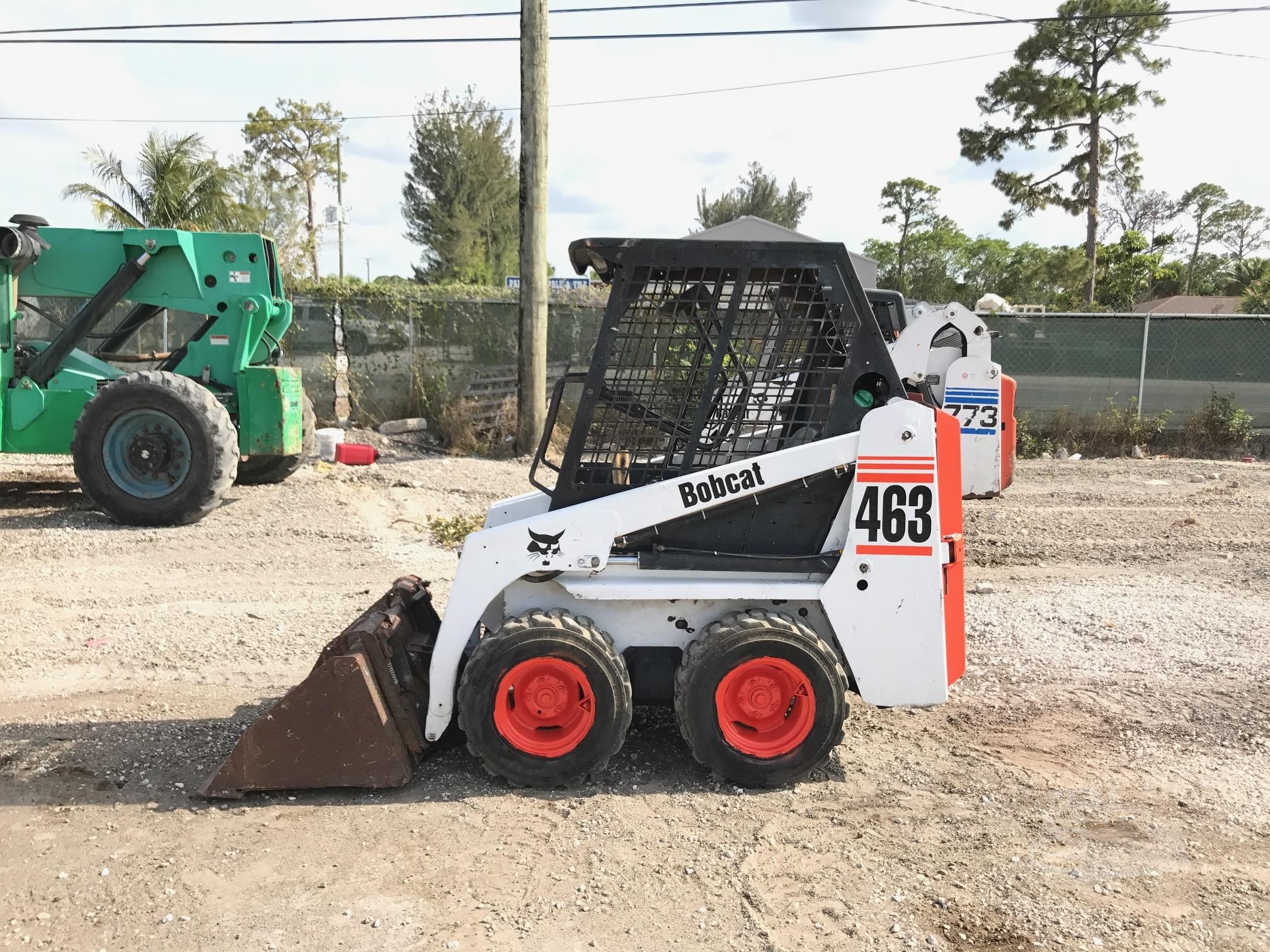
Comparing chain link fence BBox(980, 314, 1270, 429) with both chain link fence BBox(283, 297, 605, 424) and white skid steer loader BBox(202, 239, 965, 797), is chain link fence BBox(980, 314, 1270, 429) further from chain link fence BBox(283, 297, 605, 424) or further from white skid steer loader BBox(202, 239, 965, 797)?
white skid steer loader BBox(202, 239, 965, 797)

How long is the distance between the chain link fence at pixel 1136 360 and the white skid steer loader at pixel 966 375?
6.04m

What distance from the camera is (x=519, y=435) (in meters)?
13.4

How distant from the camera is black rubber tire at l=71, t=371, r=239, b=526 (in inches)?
355

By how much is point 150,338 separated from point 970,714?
13416mm

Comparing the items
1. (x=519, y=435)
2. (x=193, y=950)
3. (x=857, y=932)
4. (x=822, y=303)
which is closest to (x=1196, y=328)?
(x=519, y=435)

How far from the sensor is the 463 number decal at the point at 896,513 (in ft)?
13.5

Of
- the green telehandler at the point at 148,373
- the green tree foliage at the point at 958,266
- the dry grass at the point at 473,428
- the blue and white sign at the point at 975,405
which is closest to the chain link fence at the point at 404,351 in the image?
the dry grass at the point at 473,428

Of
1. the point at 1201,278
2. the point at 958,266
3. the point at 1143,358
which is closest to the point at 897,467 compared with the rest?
the point at 1143,358

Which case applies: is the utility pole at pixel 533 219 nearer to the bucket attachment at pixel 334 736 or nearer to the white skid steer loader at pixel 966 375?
the white skid steer loader at pixel 966 375

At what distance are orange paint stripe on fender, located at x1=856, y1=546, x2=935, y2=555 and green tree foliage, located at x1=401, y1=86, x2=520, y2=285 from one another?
33212 millimetres

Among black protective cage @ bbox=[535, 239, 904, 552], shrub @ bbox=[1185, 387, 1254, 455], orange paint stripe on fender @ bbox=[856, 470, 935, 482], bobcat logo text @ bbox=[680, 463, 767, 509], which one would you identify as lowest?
shrub @ bbox=[1185, 387, 1254, 455]

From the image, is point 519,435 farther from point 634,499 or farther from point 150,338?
point 634,499

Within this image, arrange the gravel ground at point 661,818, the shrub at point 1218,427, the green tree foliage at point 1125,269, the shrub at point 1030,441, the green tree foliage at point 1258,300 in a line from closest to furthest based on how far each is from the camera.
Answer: the gravel ground at point 661,818 → the shrub at point 1218,427 → the shrub at point 1030,441 → the green tree foliage at point 1258,300 → the green tree foliage at point 1125,269

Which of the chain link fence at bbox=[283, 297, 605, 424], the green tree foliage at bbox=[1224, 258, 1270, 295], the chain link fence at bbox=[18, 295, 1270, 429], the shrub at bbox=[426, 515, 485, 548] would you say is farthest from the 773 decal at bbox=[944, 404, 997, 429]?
the green tree foliage at bbox=[1224, 258, 1270, 295]
